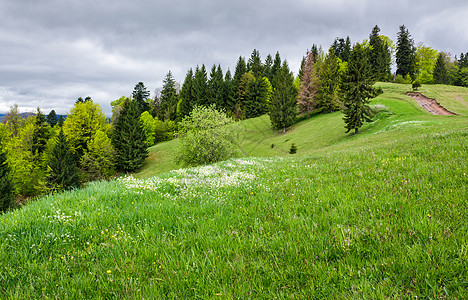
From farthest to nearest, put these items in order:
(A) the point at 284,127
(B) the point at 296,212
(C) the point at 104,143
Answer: (A) the point at 284,127
(C) the point at 104,143
(B) the point at 296,212

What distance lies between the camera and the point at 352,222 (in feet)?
11.8

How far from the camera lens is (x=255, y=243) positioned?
3.23m

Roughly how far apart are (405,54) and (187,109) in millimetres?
97781

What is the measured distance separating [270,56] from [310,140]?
79.7 meters

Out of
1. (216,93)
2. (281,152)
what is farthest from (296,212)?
(216,93)

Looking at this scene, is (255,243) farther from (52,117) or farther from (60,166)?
(52,117)

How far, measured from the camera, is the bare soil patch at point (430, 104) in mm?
40609

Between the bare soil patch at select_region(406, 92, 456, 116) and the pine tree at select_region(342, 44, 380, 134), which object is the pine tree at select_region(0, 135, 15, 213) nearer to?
the pine tree at select_region(342, 44, 380, 134)

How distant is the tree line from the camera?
38.2 m

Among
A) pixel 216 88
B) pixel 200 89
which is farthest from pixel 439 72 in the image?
pixel 200 89

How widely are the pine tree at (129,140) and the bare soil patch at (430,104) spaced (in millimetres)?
64341

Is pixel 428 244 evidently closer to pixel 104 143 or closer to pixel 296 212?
Result: pixel 296 212

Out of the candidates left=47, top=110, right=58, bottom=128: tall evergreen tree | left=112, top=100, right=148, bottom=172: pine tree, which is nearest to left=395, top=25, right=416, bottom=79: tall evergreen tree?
left=112, top=100, right=148, bottom=172: pine tree

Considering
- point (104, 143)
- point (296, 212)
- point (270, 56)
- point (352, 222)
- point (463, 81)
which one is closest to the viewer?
point (352, 222)
